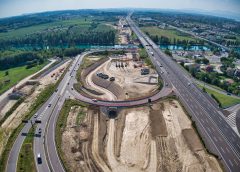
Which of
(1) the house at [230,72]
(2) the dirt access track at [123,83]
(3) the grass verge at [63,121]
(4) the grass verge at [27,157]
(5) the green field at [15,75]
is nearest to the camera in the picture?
(4) the grass verge at [27,157]

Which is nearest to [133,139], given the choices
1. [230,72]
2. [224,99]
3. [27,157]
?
[27,157]

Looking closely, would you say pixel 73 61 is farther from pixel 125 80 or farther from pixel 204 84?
pixel 204 84

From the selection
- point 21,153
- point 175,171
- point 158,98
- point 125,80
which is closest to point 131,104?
point 158,98

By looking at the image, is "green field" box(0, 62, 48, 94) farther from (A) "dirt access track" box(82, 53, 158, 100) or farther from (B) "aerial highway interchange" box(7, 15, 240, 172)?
(A) "dirt access track" box(82, 53, 158, 100)

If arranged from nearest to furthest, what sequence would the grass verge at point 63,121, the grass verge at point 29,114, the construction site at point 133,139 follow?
1. the grass verge at point 29,114
2. the construction site at point 133,139
3. the grass verge at point 63,121

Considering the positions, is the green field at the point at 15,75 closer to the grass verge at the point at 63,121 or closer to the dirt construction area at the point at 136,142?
the grass verge at the point at 63,121

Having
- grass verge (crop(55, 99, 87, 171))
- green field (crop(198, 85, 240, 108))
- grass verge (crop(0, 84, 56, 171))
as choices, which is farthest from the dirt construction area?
green field (crop(198, 85, 240, 108))

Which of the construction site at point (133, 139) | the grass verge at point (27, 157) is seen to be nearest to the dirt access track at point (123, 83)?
the construction site at point (133, 139)

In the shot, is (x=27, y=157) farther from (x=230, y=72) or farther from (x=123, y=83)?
(x=230, y=72)
